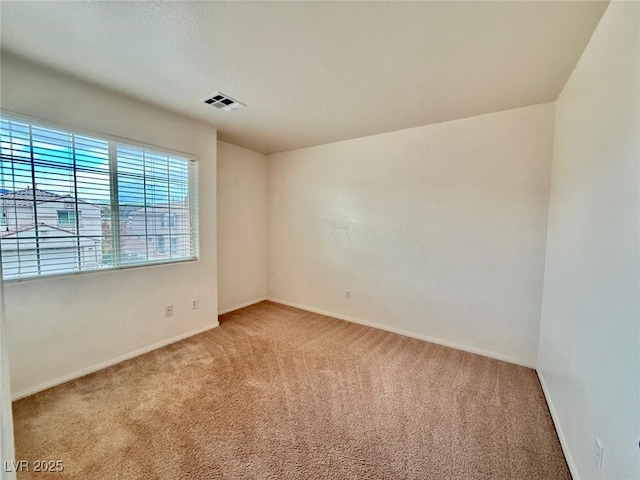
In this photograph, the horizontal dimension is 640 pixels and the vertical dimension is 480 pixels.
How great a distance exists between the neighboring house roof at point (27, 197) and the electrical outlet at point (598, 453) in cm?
362

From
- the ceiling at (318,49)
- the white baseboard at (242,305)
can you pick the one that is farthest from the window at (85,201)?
the white baseboard at (242,305)

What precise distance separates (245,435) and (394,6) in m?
2.58

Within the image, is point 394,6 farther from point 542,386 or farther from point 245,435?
point 542,386

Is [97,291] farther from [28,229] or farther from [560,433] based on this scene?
[560,433]

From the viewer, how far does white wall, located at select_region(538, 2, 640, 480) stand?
103 cm

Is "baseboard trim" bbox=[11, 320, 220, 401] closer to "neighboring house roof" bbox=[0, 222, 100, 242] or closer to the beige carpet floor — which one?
the beige carpet floor

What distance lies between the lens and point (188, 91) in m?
2.22

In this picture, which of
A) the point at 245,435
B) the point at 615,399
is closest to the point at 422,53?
the point at 615,399

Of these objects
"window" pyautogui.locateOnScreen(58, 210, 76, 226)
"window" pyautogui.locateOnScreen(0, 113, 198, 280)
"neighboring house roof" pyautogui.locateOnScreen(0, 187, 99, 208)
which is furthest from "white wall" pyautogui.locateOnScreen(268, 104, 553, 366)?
"neighboring house roof" pyautogui.locateOnScreen(0, 187, 99, 208)

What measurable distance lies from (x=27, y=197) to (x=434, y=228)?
3.55 m

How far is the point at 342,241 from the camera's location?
3598mm

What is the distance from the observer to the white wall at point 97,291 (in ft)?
6.27

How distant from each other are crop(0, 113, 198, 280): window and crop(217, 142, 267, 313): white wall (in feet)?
2.38

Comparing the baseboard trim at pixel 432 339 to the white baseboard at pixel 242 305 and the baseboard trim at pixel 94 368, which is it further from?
the baseboard trim at pixel 94 368
